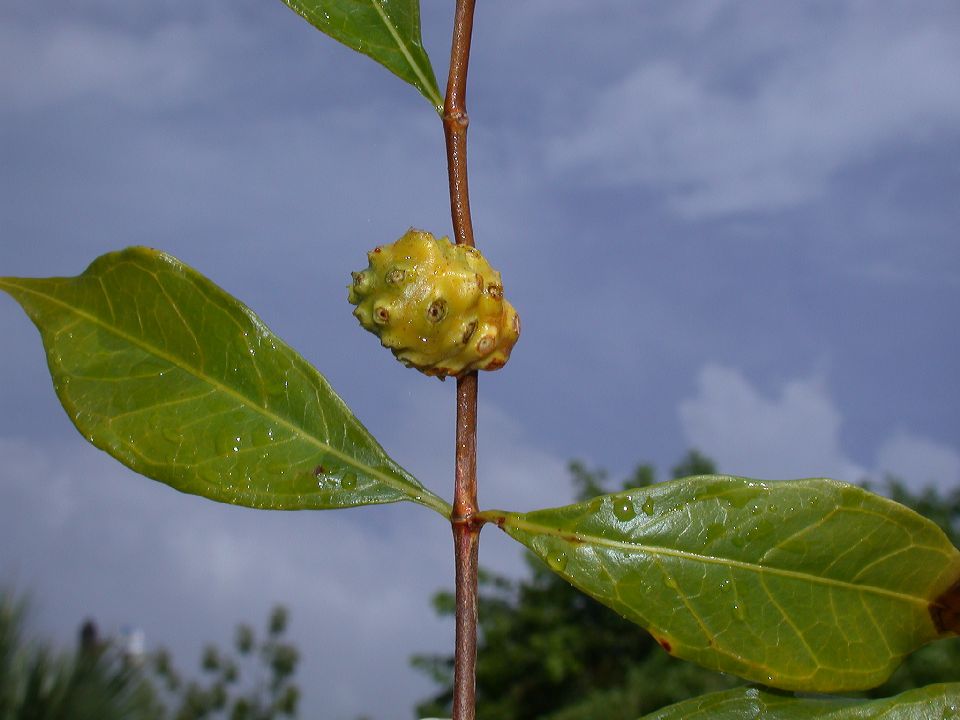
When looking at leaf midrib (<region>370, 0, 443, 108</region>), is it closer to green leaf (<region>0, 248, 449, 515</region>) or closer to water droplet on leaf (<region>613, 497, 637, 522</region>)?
green leaf (<region>0, 248, 449, 515</region>)

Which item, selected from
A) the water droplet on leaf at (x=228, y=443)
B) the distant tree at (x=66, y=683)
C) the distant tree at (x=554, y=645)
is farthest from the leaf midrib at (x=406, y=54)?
the distant tree at (x=554, y=645)

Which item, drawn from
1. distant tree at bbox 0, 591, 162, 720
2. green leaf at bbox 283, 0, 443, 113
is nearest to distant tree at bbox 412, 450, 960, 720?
distant tree at bbox 0, 591, 162, 720

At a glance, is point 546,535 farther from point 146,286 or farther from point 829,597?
point 146,286

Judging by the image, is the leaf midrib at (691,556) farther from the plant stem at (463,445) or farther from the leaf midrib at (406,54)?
the leaf midrib at (406,54)

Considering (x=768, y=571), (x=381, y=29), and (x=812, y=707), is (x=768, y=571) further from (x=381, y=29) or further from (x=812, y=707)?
(x=381, y=29)

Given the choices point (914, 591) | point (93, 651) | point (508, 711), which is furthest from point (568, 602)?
point (914, 591)

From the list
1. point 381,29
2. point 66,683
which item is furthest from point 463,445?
point 66,683

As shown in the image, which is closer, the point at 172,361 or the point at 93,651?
the point at 172,361
